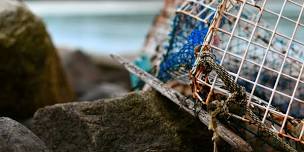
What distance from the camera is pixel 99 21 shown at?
1584cm

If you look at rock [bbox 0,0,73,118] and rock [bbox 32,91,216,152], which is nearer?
rock [bbox 32,91,216,152]

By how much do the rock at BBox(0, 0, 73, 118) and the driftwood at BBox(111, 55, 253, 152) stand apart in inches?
39.2

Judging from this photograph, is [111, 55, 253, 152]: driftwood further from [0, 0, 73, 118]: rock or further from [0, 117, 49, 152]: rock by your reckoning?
[0, 0, 73, 118]: rock

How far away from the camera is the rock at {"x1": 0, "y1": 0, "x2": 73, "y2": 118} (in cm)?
432

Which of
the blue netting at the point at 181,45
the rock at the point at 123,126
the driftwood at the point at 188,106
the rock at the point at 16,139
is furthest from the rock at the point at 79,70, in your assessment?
the rock at the point at 16,139

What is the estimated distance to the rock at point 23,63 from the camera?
4316 millimetres

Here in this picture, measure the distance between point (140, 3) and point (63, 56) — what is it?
32.3 feet

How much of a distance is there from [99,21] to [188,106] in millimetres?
12915

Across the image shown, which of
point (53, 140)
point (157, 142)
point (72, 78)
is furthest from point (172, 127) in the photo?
point (72, 78)

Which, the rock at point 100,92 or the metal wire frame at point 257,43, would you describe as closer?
the metal wire frame at point 257,43

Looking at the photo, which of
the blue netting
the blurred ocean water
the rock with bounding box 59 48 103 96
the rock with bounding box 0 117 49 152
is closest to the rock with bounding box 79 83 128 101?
the rock with bounding box 59 48 103 96

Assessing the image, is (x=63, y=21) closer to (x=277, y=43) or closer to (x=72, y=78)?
(x=72, y=78)

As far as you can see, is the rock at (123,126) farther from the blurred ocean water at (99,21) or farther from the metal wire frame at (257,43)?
the blurred ocean water at (99,21)

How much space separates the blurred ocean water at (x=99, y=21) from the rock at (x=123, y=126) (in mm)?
8508
